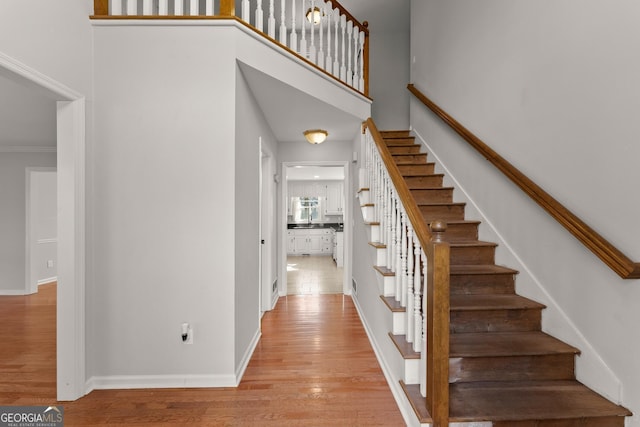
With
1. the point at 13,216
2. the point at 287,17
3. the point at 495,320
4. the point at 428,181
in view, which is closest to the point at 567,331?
the point at 495,320

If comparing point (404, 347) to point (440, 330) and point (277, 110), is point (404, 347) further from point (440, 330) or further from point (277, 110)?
point (277, 110)

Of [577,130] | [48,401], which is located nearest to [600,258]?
[577,130]

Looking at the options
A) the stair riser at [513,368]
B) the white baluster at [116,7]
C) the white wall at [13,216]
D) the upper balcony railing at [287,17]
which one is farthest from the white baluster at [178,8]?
the white wall at [13,216]

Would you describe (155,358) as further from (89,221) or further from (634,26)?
(634,26)

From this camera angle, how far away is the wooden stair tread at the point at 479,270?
233cm

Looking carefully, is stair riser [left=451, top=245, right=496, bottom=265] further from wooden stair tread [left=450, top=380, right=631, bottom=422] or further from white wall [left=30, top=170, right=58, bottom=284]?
white wall [left=30, top=170, right=58, bottom=284]

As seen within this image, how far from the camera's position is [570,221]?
5.81 ft

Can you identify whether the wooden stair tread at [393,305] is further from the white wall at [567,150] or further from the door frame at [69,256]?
the door frame at [69,256]

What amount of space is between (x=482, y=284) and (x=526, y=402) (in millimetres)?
873

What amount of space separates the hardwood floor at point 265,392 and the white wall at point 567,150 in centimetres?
129

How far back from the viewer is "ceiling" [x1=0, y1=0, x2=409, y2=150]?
287 centimetres

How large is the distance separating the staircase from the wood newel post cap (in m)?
0.68

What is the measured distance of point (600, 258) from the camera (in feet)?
5.23

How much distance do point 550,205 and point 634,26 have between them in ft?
3.20
